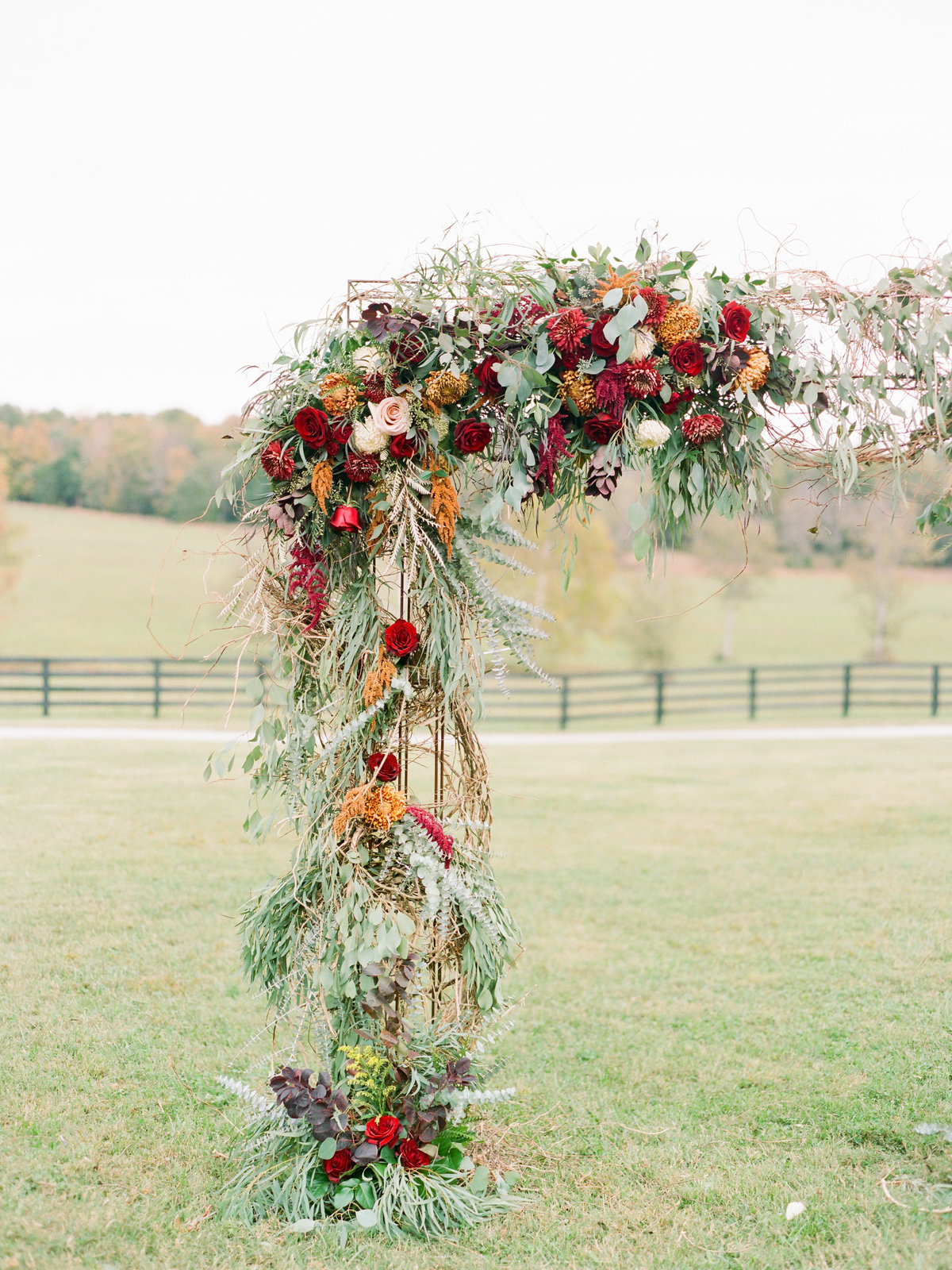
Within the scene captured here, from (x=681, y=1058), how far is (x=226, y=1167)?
2089mm

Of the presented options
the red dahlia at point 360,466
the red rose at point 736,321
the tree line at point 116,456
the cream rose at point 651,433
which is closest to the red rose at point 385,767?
the red dahlia at point 360,466

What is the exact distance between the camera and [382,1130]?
3189mm

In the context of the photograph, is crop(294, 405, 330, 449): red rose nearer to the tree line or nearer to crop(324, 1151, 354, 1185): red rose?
crop(324, 1151, 354, 1185): red rose

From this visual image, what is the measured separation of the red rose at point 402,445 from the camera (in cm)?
323

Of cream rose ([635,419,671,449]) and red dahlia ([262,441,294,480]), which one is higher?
cream rose ([635,419,671,449])

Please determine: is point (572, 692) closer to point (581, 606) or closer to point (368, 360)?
point (581, 606)

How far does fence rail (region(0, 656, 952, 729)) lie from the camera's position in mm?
17078

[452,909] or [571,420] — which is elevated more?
[571,420]

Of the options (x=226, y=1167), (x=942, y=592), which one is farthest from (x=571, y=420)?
(x=942, y=592)

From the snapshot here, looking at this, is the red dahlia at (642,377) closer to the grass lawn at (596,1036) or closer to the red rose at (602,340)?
the red rose at (602,340)

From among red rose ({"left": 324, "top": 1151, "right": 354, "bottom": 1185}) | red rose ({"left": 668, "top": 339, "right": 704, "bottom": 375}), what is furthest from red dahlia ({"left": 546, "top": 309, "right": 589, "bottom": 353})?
red rose ({"left": 324, "top": 1151, "right": 354, "bottom": 1185})

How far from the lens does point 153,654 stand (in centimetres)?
4225

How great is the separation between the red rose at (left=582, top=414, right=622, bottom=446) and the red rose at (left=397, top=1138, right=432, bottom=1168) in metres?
2.30

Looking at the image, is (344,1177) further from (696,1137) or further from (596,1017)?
(596,1017)
